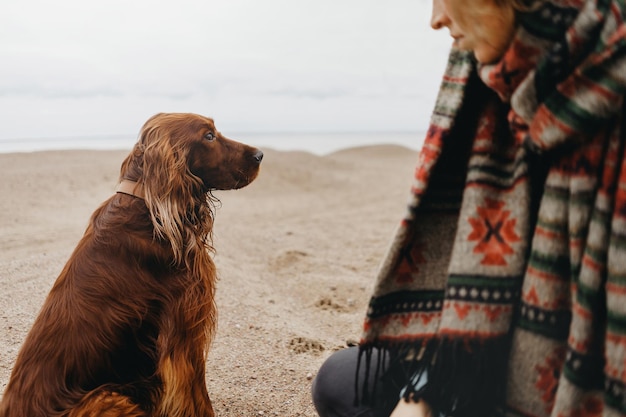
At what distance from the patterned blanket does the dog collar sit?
124 centimetres

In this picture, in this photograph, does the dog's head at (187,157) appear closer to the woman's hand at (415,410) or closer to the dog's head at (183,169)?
the dog's head at (183,169)

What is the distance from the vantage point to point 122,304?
2.17m

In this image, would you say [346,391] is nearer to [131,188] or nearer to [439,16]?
[439,16]

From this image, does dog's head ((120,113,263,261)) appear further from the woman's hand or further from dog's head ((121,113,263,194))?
the woman's hand

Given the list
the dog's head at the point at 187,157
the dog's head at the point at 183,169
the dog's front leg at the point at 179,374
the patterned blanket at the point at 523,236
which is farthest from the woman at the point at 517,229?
the dog's head at the point at 187,157

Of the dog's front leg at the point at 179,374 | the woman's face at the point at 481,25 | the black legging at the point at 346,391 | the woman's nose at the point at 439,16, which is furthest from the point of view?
the dog's front leg at the point at 179,374

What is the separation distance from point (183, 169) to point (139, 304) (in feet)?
1.93

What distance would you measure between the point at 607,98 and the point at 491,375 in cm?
62

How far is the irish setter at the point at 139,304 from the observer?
2020 millimetres

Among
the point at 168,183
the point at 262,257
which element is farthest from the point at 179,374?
the point at 262,257

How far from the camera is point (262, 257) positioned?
5711mm

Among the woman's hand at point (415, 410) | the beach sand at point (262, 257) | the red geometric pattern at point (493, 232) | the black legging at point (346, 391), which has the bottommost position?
the beach sand at point (262, 257)

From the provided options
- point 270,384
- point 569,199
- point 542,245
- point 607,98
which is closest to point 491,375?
point 542,245

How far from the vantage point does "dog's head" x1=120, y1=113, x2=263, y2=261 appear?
233cm
